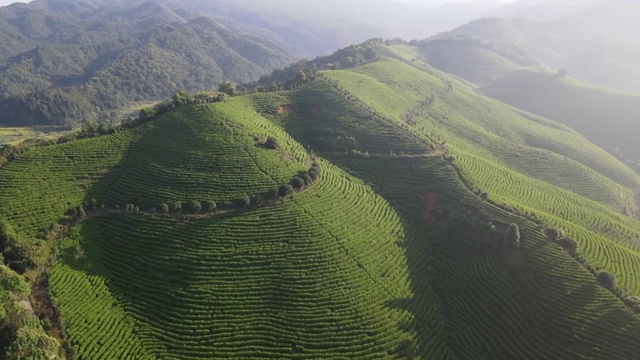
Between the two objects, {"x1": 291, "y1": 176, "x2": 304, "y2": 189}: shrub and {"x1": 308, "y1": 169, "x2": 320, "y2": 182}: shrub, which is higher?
{"x1": 308, "y1": 169, "x2": 320, "y2": 182}: shrub

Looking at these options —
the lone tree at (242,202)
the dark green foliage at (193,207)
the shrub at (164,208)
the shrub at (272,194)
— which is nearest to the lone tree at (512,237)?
the shrub at (272,194)

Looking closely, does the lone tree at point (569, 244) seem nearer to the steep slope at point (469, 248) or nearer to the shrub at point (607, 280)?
the steep slope at point (469, 248)

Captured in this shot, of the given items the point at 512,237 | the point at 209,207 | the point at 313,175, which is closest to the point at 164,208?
the point at 209,207

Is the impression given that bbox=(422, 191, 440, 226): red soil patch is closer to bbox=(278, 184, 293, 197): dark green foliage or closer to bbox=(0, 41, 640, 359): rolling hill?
bbox=(0, 41, 640, 359): rolling hill

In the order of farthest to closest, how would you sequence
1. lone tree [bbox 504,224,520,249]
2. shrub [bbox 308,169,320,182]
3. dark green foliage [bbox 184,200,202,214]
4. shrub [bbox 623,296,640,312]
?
shrub [bbox 308,169,320,182]
dark green foliage [bbox 184,200,202,214]
lone tree [bbox 504,224,520,249]
shrub [bbox 623,296,640,312]

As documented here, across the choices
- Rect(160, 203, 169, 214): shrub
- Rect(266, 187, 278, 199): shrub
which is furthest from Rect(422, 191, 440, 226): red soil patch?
Rect(160, 203, 169, 214): shrub
